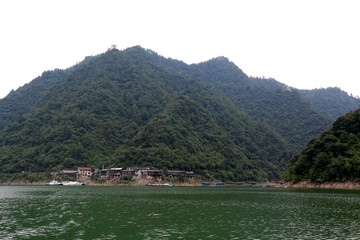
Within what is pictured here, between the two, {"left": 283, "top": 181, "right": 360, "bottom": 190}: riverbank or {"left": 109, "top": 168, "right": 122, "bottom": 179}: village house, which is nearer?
{"left": 283, "top": 181, "right": 360, "bottom": 190}: riverbank

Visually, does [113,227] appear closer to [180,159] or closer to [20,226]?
[20,226]

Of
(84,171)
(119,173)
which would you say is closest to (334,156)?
(119,173)

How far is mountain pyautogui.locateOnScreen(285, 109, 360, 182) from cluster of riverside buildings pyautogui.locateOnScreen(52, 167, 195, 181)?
56158mm

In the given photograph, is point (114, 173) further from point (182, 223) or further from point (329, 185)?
point (182, 223)

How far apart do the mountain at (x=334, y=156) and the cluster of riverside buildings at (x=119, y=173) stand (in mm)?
56158

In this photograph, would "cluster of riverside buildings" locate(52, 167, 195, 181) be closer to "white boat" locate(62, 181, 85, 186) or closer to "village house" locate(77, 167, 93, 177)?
"village house" locate(77, 167, 93, 177)

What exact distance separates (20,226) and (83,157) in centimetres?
16157

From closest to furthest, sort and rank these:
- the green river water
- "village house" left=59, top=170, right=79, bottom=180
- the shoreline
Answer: the green river water, the shoreline, "village house" left=59, top=170, right=79, bottom=180

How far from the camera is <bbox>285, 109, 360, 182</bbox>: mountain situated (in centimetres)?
11569

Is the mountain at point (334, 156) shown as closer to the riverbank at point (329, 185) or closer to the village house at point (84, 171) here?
the riverbank at point (329, 185)

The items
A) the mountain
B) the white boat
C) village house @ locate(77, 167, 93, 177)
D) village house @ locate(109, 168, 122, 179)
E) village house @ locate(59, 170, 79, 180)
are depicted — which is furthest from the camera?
village house @ locate(77, 167, 93, 177)

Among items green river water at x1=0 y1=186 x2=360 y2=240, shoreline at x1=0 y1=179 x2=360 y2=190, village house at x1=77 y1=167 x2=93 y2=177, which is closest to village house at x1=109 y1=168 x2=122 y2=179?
shoreline at x1=0 y1=179 x2=360 y2=190

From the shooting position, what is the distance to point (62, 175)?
178750 mm

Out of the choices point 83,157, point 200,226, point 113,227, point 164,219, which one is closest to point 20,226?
point 113,227
